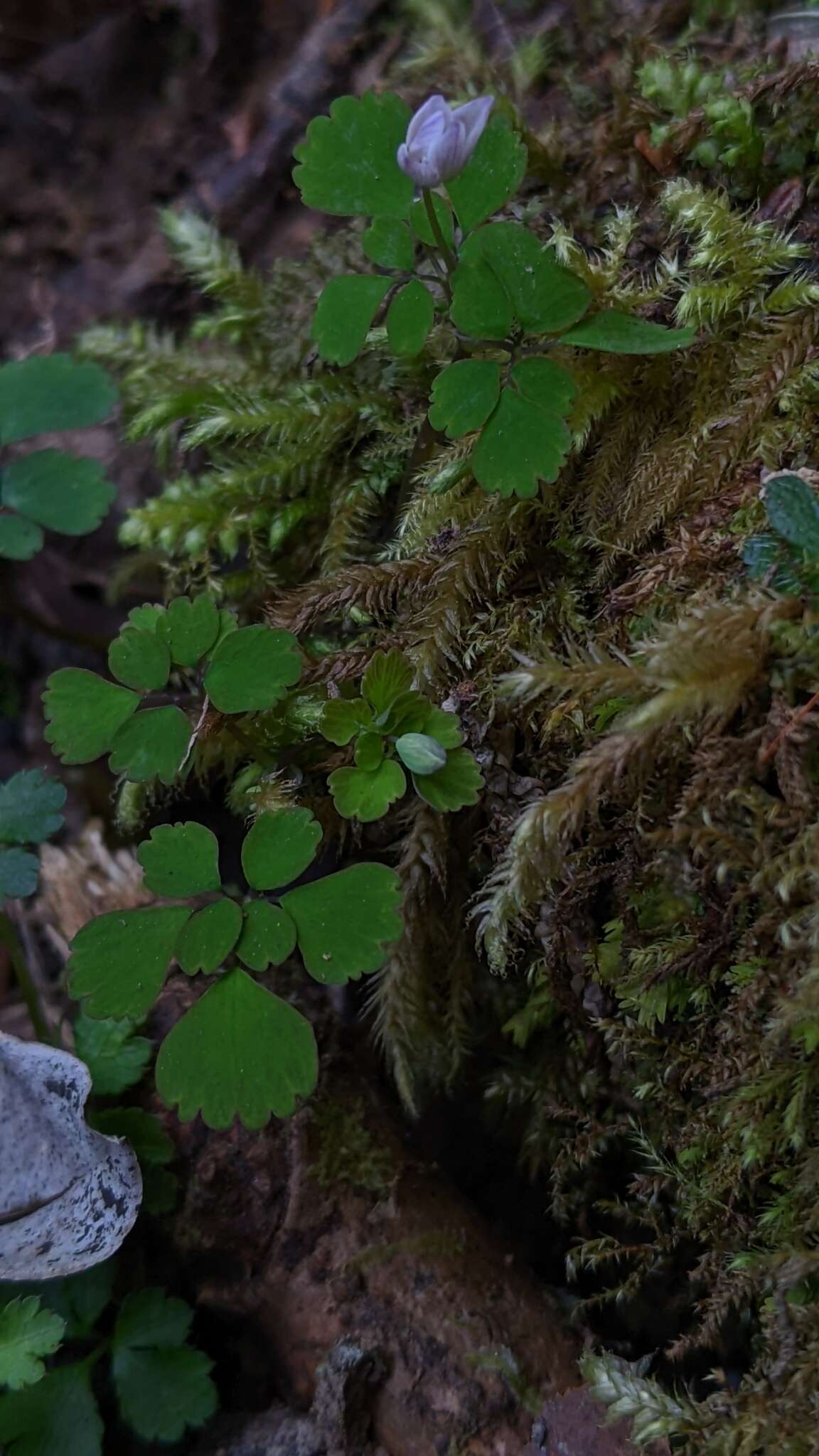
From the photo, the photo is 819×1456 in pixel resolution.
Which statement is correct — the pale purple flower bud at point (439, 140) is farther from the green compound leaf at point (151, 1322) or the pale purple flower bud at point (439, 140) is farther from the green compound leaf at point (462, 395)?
the green compound leaf at point (151, 1322)

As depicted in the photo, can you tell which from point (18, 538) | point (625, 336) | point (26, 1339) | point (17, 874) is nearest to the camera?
point (26, 1339)

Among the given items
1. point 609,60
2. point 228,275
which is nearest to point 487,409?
point 228,275

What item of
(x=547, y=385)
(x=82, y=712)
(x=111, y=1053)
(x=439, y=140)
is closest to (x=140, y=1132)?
(x=111, y=1053)

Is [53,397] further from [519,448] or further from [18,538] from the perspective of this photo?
[519,448]

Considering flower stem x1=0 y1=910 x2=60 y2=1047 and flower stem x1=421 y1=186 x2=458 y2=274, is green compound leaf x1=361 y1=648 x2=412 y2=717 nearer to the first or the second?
flower stem x1=421 y1=186 x2=458 y2=274

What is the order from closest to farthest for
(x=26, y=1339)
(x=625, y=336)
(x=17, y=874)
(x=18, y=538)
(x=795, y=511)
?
(x=795, y=511), (x=26, y=1339), (x=625, y=336), (x=17, y=874), (x=18, y=538)

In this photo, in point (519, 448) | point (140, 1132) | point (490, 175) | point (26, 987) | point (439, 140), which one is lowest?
point (140, 1132)

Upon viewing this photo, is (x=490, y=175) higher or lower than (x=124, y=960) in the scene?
higher

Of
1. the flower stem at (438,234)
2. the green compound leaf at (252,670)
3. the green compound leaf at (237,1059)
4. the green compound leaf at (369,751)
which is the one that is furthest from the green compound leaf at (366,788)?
the flower stem at (438,234)
